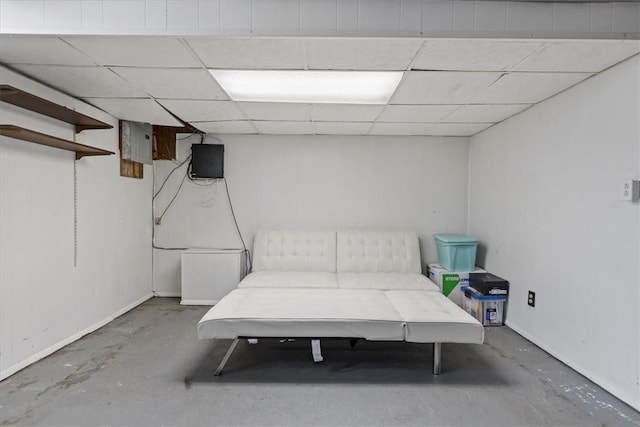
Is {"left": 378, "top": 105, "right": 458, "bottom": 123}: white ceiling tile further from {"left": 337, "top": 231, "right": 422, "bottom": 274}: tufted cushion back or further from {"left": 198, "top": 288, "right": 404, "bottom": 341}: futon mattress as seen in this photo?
{"left": 198, "top": 288, "right": 404, "bottom": 341}: futon mattress

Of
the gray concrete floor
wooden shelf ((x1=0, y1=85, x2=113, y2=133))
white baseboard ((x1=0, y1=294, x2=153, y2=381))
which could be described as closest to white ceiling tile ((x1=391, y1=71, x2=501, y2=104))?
the gray concrete floor

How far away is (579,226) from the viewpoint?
2357 millimetres

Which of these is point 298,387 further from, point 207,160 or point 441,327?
point 207,160

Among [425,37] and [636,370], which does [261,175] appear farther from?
[636,370]

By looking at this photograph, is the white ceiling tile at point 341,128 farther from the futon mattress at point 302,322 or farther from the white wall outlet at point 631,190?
the white wall outlet at point 631,190

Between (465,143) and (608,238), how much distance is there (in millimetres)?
2293

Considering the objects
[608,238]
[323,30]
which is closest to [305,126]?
[323,30]

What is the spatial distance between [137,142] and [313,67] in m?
2.52

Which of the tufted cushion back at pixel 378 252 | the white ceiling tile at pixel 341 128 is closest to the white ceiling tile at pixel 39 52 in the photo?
the white ceiling tile at pixel 341 128

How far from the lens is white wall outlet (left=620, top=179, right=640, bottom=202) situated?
6.28 ft

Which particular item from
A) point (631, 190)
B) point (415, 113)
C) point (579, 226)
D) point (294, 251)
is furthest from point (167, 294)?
point (631, 190)

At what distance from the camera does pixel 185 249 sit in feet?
13.7

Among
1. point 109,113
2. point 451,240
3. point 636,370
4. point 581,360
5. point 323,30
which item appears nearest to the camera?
point 323,30

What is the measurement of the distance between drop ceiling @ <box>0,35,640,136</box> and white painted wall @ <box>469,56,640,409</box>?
22cm
